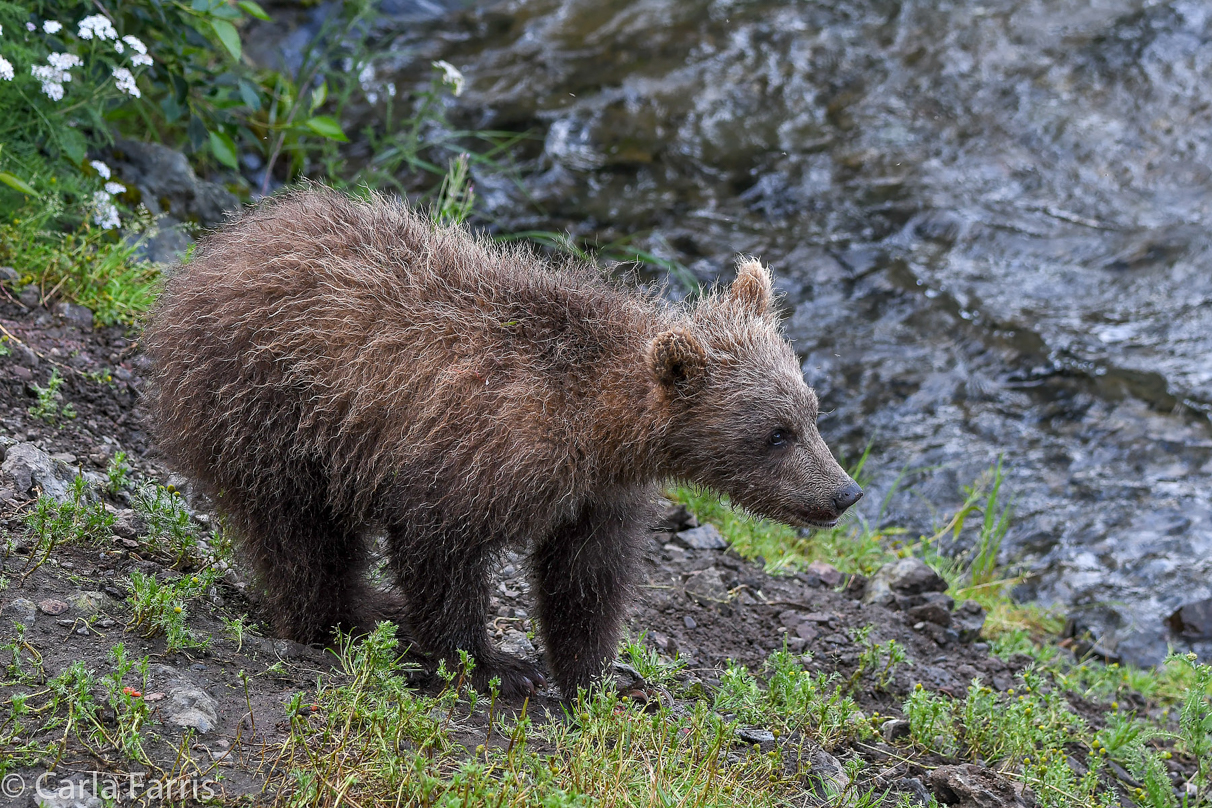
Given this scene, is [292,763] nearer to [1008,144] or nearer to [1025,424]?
[1025,424]

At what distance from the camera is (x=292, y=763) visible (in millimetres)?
3391

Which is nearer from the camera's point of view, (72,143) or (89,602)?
(89,602)

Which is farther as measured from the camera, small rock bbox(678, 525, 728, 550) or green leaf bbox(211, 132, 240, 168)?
green leaf bbox(211, 132, 240, 168)

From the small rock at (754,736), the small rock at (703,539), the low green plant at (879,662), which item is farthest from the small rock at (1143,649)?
the small rock at (754,736)

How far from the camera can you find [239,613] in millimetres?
4703

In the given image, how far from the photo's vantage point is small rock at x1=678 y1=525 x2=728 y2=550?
256 inches

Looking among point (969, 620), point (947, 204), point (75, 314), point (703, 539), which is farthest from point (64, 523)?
point (947, 204)

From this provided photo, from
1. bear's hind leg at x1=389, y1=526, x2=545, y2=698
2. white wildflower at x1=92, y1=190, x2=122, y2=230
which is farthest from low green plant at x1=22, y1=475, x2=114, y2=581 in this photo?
white wildflower at x1=92, y1=190, x2=122, y2=230

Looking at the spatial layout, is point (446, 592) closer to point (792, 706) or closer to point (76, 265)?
point (792, 706)

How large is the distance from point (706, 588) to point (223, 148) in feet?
14.4

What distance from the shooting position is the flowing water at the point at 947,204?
26.8ft

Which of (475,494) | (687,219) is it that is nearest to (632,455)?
(475,494)

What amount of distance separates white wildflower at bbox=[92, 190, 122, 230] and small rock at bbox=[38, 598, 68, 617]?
299cm

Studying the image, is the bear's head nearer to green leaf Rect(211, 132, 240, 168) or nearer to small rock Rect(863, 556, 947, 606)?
small rock Rect(863, 556, 947, 606)
